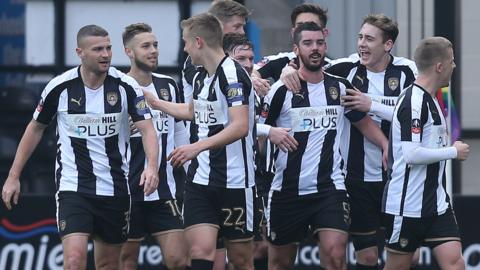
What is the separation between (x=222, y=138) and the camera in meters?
9.08

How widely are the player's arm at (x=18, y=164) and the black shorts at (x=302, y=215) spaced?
1664mm

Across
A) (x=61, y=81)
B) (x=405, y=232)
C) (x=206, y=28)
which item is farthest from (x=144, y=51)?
(x=405, y=232)

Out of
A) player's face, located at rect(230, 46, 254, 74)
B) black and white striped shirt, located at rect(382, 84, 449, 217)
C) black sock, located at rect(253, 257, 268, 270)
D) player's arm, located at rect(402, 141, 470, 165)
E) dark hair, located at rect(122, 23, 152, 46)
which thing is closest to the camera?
player's arm, located at rect(402, 141, 470, 165)

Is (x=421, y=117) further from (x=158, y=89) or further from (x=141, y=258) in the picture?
(x=141, y=258)

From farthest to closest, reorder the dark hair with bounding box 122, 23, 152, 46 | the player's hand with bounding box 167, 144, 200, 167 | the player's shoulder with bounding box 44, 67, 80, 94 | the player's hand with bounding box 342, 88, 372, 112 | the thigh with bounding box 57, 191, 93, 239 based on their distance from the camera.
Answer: the dark hair with bounding box 122, 23, 152, 46 → the player's hand with bounding box 342, 88, 372, 112 → the player's shoulder with bounding box 44, 67, 80, 94 → the thigh with bounding box 57, 191, 93, 239 → the player's hand with bounding box 167, 144, 200, 167

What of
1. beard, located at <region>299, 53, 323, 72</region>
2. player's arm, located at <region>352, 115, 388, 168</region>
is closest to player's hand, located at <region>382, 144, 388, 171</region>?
player's arm, located at <region>352, 115, 388, 168</region>

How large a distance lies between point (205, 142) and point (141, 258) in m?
3.43

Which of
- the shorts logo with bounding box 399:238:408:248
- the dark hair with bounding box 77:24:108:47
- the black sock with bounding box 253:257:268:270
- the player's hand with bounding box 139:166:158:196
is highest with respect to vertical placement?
the dark hair with bounding box 77:24:108:47

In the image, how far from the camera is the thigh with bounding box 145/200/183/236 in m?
10.6

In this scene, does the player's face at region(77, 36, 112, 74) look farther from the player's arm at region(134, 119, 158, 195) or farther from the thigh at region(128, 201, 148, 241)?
the thigh at region(128, 201, 148, 241)

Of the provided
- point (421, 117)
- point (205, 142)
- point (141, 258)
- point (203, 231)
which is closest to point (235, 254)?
point (203, 231)

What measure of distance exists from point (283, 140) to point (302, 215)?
66cm

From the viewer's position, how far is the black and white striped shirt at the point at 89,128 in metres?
9.66

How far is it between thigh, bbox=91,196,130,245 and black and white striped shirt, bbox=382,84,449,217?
1743mm
